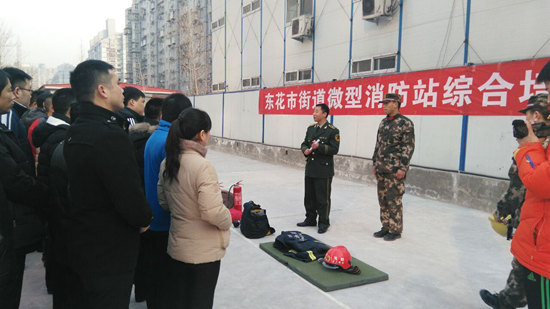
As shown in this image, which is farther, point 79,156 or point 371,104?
point 371,104

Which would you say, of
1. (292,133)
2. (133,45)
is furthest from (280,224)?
(133,45)

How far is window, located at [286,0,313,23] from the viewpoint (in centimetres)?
1313

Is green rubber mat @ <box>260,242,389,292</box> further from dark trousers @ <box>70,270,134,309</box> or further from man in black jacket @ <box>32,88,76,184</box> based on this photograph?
man in black jacket @ <box>32,88,76,184</box>

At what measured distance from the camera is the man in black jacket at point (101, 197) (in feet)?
6.08

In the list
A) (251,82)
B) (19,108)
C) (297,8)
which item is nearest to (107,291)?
(19,108)

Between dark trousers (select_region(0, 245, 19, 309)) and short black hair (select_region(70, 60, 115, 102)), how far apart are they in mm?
890

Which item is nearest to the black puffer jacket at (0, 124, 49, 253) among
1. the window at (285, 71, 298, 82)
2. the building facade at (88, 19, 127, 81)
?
the window at (285, 71, 298, 82)

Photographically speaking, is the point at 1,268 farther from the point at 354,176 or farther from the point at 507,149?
the point at 354,176

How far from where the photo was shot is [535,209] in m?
1.93

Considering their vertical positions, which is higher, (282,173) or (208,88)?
(208,88)

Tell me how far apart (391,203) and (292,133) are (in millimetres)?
7275

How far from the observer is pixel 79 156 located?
187 centimetres

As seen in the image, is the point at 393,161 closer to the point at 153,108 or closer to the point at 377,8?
the point at 153,108

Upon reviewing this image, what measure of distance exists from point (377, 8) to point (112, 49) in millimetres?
85434
